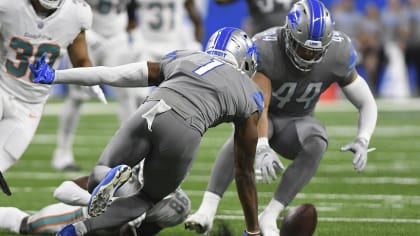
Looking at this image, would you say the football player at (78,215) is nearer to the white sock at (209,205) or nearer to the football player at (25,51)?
the white sock at (209,205)

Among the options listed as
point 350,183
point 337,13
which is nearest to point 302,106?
point 350,183

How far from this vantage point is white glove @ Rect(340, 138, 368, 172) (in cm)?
534

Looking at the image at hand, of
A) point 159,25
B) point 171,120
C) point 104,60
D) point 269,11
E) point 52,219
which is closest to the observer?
point 171,120

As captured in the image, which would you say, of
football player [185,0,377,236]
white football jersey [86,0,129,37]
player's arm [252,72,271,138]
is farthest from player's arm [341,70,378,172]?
white football jersey [86,0,129,37]

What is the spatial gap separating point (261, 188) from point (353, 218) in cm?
135

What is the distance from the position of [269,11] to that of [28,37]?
3.17 metres

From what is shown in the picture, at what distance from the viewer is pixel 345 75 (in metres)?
5.59

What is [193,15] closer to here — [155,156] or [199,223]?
[199,223]

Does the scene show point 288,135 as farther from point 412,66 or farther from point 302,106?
point 412,66

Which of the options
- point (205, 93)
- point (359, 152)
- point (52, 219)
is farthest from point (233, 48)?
point (52, 219)

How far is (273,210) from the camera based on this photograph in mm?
5426

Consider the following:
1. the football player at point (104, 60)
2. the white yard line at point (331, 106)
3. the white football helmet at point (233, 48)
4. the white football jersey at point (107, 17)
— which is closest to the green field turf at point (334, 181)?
the football player at point (104, 60)

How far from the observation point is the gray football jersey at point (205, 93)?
4660 millimetres

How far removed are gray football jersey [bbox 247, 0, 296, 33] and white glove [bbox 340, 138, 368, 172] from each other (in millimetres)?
2929
